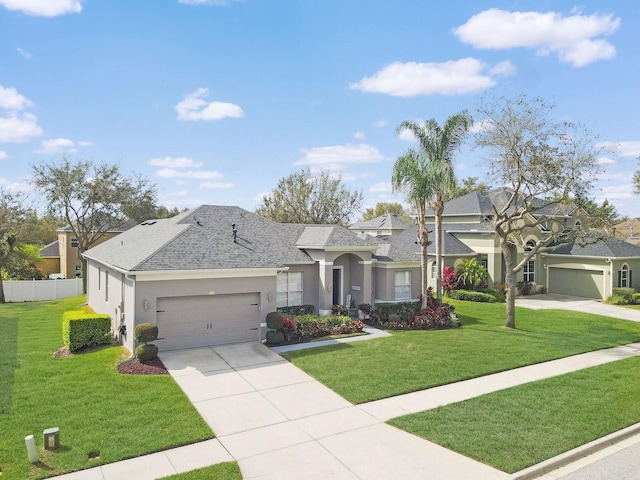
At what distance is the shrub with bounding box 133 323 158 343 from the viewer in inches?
551

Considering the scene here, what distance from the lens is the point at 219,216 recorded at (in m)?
23.3

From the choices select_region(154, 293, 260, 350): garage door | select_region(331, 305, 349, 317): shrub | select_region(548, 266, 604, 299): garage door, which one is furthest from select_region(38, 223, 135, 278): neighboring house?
select_region(548, 266, 604, 299): garage door

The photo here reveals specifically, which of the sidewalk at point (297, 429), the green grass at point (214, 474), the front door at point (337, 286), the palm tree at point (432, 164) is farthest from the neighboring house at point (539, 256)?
the green grass at point (214, 474)

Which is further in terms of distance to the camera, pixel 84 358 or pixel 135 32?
pixel 135 32

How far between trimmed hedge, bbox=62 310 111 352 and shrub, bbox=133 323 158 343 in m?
2.61

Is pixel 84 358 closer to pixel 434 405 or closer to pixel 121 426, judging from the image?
pixel 121 426

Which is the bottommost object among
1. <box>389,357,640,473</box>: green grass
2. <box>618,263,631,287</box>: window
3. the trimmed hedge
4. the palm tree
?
<box>389,357,640,473</box>: green grass

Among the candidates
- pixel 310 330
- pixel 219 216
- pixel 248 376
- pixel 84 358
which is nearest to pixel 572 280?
pixel 310 330

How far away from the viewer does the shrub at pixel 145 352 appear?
13.8 meters

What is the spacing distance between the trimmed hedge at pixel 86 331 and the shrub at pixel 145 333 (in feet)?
8.57

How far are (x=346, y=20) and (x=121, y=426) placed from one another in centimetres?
1509

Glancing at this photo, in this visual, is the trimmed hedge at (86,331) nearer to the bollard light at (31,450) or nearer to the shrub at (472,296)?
the bollard light at (31,450)

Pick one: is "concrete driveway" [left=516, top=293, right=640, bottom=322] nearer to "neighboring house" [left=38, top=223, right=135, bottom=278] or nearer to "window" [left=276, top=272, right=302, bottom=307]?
"window" [left=276, top=272, right=302, bottom=307]

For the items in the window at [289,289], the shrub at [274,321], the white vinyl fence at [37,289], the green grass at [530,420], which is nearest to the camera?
the green grass at [530,420]
